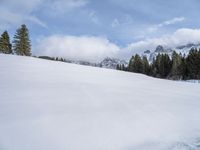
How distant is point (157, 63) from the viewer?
7069 cm

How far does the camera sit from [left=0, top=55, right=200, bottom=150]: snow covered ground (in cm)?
459

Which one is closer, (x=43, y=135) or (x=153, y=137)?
(x=43, y=135)

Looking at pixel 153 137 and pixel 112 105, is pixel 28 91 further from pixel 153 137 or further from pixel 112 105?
pixel 153 137

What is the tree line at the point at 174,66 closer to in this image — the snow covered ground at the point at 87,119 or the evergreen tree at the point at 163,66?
the evergreen tree at the point at 163,66

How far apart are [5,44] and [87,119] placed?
47.9 metres

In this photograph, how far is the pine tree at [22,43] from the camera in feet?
161

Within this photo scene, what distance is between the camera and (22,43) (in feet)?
162

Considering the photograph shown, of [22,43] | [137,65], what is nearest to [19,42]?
[22,43]

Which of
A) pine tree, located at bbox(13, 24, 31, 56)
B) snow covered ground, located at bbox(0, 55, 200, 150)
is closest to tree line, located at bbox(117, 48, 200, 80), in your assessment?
pine tree, located at bbox(13, 24, 31, 56)

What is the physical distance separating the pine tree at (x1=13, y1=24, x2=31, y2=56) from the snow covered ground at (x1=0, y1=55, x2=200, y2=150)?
43388mm

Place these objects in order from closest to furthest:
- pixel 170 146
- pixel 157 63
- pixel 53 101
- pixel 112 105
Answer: pixel 170 146
pixel 53 101
pixel 112 105
pixel 157 63

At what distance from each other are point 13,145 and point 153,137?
2.98 m

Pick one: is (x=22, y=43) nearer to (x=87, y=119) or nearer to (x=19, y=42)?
(x=19, y=42)

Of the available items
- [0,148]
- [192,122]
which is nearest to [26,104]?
[0,148]
